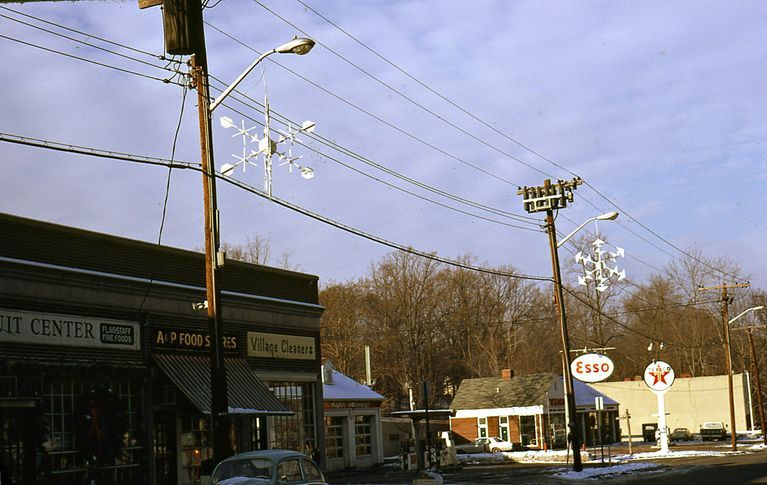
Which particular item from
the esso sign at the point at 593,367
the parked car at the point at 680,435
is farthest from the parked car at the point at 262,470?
the parked car at the point at 680,435

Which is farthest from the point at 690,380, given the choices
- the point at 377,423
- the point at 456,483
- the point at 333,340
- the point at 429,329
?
the point at 456,483

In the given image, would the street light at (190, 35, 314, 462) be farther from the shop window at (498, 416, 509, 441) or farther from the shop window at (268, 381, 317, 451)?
the shop window at (498, 416, 509, 441)

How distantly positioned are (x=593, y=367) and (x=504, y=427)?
2142 centimetres

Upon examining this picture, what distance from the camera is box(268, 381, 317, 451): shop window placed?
95.4 feet

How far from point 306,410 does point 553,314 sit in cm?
6108

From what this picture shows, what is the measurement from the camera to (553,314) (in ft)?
292

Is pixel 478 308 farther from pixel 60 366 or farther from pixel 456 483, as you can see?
pixel 60 366

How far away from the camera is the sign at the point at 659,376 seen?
147 ft

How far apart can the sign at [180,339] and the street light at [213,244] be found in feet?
17.8

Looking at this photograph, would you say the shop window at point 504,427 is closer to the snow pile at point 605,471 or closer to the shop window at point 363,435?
the shop window at point 363,435

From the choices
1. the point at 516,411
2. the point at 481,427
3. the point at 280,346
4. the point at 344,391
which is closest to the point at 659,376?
the point at 516,411

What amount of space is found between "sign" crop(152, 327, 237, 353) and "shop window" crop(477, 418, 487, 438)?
3681 centimetres

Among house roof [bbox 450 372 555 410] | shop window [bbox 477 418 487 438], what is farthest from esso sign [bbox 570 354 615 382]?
shop window [bbox 477 418 487 438]

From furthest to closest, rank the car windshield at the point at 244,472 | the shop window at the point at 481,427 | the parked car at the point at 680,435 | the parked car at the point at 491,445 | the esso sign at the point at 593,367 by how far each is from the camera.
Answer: the parked car at the point at 680,435
the shop window at the point at 481,427
the parked car at the point at 491,445
the esso sign at the point at 593,367
the car windshield at the point at 244,472
